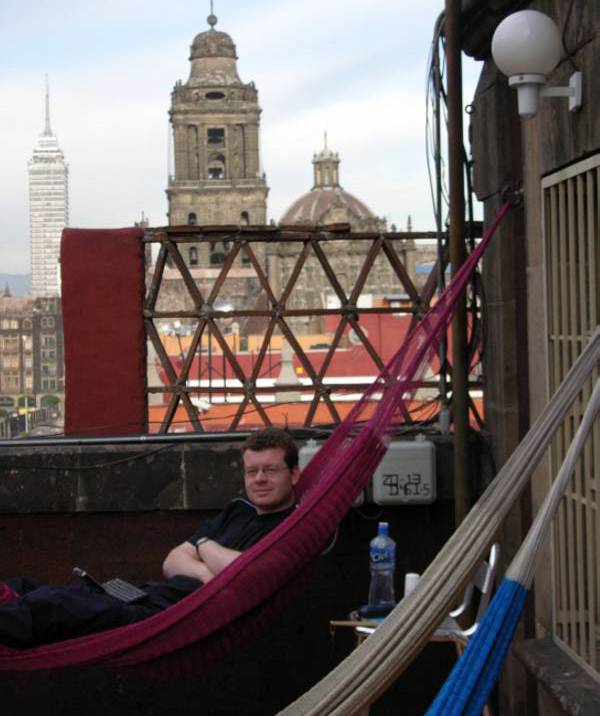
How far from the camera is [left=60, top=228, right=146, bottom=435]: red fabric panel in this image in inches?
202

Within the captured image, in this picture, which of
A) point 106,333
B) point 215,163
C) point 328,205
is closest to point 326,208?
point 328,205

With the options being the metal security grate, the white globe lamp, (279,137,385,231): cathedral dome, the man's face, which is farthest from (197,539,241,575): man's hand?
(279,137,385,231): cathedral dome

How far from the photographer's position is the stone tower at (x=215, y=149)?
89.7 m

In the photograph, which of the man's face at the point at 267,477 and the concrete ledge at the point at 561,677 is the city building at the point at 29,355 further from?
the concrete ledge at the point at 561,677

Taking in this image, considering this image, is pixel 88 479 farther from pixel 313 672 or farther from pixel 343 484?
pixel 343 484

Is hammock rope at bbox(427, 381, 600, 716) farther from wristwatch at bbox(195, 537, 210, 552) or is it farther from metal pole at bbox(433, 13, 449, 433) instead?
metal pole at bbox(433, 13, 449, 433)

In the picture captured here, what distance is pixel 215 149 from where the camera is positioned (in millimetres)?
90562

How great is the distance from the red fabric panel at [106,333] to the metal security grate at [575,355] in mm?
1842

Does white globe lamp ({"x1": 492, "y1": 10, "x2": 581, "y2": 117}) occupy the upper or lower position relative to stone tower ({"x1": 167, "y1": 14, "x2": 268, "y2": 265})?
lower

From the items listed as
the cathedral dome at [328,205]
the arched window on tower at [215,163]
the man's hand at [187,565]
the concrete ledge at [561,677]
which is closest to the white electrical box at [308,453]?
the man's hand at [187,565]

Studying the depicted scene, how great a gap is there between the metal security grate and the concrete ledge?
35 millimetres

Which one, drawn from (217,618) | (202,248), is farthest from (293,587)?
(202,248)

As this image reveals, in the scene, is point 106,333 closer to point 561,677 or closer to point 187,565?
point 187,565

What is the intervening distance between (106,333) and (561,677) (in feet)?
7.54
